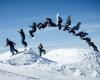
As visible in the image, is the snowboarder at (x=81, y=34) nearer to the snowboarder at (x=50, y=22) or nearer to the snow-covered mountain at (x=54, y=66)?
the snowboarder at (x=50, y=22)

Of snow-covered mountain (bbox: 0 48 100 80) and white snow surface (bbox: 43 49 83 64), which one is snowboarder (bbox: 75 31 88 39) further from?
white snow surface (bbox: 43 49 83 64)

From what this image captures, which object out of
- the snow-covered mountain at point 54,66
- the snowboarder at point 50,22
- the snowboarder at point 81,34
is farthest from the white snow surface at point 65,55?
the snowboarder at point 50,22

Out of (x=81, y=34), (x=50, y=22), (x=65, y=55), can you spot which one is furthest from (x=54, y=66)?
(x=65, y=55)

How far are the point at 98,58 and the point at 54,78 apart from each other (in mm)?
16546

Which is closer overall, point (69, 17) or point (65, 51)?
point (69, 17)

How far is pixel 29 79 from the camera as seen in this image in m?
21.6

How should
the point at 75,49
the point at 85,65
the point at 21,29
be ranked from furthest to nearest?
the point at 75,49, the point at 85,65, the point at 21,29

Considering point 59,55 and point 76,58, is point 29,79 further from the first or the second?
point 59,55

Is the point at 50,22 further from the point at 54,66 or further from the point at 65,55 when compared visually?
the point at 65,55

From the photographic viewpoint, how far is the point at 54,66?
3158 centimetres

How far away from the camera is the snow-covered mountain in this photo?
2521cm

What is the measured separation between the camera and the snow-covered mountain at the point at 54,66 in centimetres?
A: 2521

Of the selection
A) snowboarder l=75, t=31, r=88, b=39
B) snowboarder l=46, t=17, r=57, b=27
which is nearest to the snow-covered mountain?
snowboarder l=75, t=31, r=88, b=39

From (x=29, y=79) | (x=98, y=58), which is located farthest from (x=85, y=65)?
(x=29, y=79)
